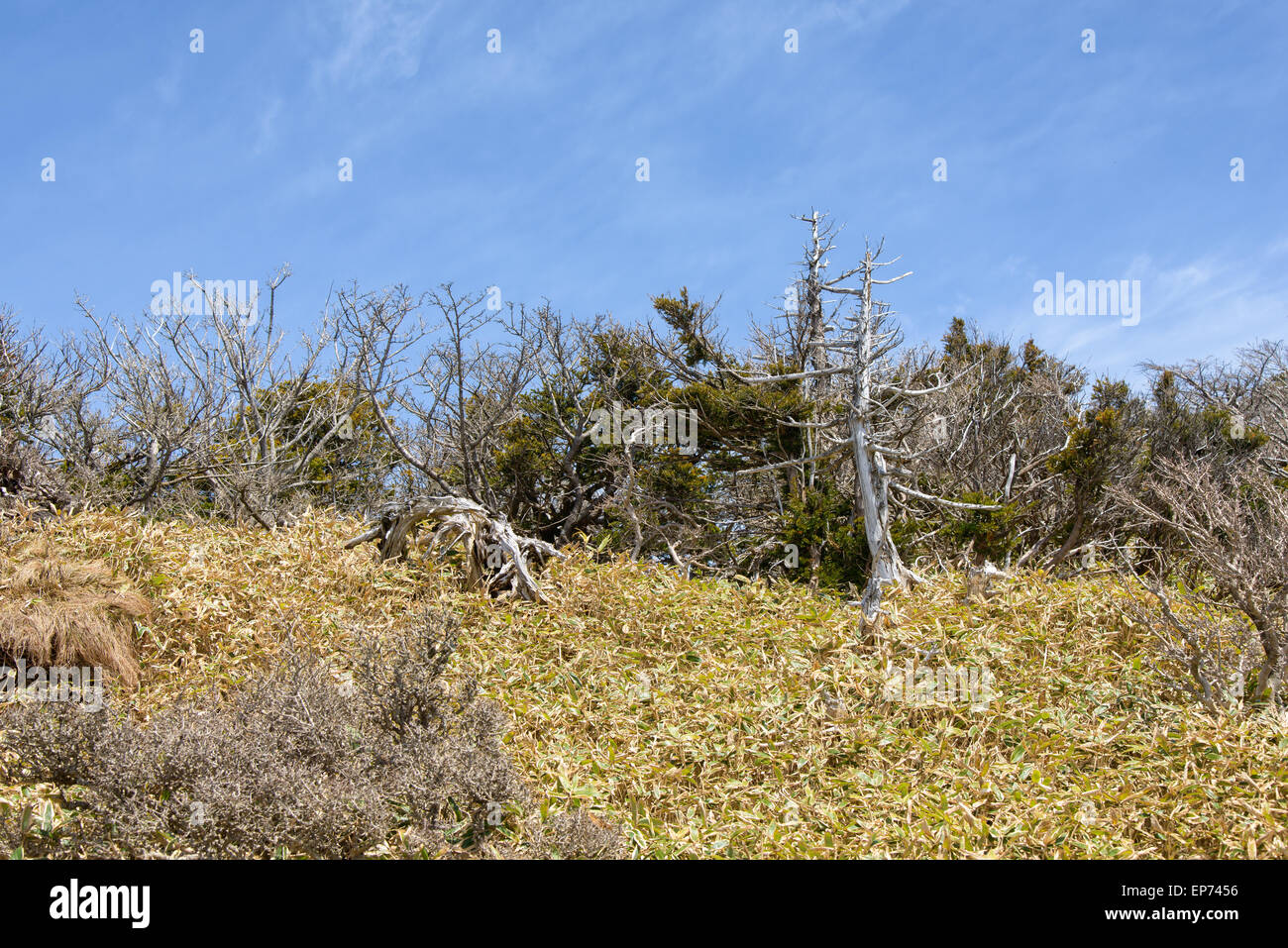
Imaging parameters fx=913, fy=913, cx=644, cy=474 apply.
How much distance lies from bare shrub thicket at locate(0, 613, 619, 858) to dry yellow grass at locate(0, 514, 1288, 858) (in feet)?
1.17

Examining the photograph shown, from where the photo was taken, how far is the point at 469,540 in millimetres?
7180

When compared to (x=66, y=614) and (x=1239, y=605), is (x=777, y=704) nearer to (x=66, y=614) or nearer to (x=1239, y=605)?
(x=1239, y=605)

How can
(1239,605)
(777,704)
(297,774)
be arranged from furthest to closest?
(1239,605)
(777,704)
(297,774)

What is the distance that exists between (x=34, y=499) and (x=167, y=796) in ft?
17.6

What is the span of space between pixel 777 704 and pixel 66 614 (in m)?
4.21

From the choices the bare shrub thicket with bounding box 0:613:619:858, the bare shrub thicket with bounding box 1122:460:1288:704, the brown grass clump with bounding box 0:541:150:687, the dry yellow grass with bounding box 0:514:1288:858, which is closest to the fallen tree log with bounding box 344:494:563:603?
the dry yellow grass with bounding box 0:514:1288:858

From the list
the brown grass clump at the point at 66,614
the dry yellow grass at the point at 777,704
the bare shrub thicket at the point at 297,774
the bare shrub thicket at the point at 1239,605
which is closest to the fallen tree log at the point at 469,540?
the dry yellow grass at the point at 777,704

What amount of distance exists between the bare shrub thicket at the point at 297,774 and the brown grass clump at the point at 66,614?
84 centimetres

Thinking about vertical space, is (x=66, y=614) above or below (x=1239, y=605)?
above

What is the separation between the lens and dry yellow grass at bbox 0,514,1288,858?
13.8 feet

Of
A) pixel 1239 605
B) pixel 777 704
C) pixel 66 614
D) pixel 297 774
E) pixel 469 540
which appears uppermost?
pixel 469 540

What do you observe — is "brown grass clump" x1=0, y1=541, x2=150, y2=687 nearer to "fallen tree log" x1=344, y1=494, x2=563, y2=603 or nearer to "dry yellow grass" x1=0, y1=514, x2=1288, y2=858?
"dry yellow grass" x1=0, y1=514, x2=1288, y2=858

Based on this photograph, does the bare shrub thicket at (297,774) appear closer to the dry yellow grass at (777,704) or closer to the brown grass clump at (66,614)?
the dry yellow grass at (777,704)

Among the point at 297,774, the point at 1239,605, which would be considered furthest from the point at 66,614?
the point at 1239,605
